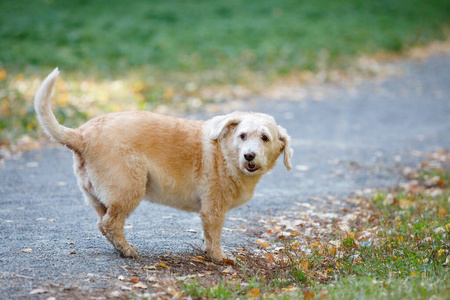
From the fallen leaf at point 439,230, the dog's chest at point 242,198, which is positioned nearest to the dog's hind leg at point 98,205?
the dog's chest at point 242,198

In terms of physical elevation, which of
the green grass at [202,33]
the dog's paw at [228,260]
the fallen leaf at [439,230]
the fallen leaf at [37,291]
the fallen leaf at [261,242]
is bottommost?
the fallen leaf at [261,242]

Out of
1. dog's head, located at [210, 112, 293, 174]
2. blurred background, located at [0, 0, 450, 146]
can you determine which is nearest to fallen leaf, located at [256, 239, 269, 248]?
dog's head, located at [210, 112, 293, 174]

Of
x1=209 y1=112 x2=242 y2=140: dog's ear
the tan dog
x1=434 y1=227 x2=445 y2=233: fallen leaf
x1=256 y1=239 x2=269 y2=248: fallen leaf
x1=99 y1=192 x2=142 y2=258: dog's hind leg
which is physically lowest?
x1=256 y1=239 x2=269 y2=248: fallen leaf

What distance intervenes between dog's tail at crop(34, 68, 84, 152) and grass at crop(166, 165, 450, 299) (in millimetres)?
1542

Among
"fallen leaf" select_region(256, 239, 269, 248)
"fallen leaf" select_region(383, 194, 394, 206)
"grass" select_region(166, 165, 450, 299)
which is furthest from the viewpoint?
"fallen leaf" select_region(383, 194, 394, 206)

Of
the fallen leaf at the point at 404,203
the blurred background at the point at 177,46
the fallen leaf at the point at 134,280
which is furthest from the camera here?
the blurred background at the point at 177,46

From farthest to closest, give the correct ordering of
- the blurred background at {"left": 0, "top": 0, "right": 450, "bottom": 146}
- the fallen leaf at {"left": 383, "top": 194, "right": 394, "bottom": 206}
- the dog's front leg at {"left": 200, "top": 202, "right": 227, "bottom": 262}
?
the blurred background at {"left": 0, "top": 0, "right": 450, "bottom": 146} → the fallen leaf at {"left": 383, "top": 194, "right": 394, "bottom": 206} → the dog's front leg at {"left": 200, "top": 202, "right": 227, "bottom": 262}

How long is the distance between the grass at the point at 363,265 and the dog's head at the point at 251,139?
36.5 inches

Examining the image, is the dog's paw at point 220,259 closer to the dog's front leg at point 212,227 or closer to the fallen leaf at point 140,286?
the dog's front leg at point 212,227

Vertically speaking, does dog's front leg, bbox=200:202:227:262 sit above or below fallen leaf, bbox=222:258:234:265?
above

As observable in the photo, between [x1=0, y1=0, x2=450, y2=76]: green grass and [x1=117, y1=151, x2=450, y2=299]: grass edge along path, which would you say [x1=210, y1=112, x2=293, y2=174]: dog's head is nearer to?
[x1=117, y1=151, x2=450, y2=299]: grass edge along path

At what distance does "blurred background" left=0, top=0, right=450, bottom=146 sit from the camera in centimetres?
1214

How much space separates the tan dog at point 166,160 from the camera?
4.52 metres

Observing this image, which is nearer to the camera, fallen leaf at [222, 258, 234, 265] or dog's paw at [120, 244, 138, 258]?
dog's paw at [120, 244, 138, 258]
